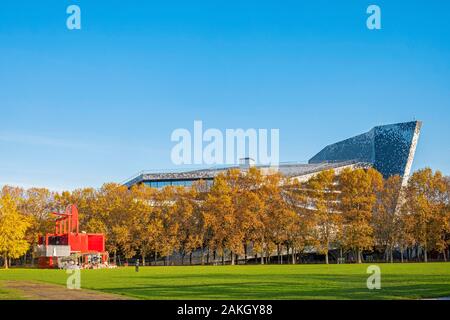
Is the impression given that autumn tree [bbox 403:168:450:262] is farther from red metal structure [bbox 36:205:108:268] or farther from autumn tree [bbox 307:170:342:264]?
red metal structure [bbox 36:205:108:268]

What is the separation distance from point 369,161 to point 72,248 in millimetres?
65566

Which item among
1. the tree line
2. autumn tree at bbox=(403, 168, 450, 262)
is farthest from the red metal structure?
autumn tree at bbox=(403, 168, 450, 262)

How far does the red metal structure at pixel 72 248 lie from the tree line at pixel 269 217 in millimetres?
4772

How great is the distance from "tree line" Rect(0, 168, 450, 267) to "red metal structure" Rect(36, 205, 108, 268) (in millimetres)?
4772

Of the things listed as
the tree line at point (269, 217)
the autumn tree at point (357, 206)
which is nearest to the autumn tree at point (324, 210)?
the tree line at point (269, 217)

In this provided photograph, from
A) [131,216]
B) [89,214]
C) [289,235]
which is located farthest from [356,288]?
[89,214]

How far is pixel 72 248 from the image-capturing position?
71.7 m

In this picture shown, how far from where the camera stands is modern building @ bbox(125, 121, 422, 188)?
107750 mm

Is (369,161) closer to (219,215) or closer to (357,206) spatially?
(357,206)

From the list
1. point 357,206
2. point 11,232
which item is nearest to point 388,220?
point 357,206

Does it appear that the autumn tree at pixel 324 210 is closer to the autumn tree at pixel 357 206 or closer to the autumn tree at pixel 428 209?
the autumn tree at pixel 357 206

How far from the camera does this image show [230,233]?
78375 millimetres
